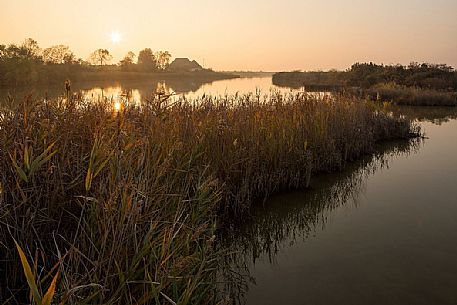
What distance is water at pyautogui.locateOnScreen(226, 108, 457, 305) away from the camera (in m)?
3.18

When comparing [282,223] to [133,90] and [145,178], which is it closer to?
[145,178]

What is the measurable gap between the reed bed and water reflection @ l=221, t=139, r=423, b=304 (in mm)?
238

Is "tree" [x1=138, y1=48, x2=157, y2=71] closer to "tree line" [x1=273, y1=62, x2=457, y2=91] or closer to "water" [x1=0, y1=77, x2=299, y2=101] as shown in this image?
"water" [x1=0, y1=77, x2=299, y2=101]

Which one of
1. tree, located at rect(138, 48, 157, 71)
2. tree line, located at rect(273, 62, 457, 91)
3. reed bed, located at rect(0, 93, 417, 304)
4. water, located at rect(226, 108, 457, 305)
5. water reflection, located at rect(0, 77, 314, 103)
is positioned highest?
tree, located at rect(138, 48, 157, 71)

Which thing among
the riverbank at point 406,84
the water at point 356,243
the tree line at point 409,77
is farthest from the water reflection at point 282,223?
the tree line at point 409,77

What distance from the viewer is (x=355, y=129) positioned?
28.8ft

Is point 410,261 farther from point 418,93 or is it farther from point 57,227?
point 418,93

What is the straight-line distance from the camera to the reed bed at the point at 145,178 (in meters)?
1.79

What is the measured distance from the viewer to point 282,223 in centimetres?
480

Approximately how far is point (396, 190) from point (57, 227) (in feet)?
19.3

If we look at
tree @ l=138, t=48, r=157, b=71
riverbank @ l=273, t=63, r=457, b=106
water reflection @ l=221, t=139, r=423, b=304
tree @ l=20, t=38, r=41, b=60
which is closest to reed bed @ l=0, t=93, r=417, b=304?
water reflection @ l=221, t=139, r=423, b=304

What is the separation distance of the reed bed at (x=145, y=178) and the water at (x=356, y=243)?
439 millimetres

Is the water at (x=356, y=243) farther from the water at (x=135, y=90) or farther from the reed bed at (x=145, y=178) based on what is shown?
the water at (x=135, y=90)

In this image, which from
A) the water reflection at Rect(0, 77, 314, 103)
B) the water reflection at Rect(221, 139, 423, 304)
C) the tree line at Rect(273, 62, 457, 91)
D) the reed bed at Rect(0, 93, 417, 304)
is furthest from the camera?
the tree line at Rect(273, 62, 457, 91)
